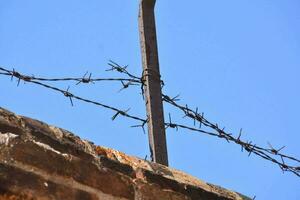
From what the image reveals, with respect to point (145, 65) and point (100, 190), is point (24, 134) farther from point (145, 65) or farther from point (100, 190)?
point (145, 65)

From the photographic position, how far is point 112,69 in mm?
3855

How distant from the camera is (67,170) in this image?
6.25 ft

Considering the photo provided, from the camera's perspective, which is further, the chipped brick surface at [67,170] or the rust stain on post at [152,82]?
the rust stain on post at [152,82]

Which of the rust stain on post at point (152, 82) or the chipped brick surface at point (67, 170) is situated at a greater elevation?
the rust stain on post at point (152, 82)

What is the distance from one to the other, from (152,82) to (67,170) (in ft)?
5.50

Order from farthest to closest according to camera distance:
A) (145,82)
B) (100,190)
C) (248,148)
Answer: (248,148) < (145,82) < (100,190)

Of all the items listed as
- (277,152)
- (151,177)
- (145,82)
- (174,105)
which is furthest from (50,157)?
(277,152)

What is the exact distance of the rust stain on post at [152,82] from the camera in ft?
10.7

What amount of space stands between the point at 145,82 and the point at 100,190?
1635 mm

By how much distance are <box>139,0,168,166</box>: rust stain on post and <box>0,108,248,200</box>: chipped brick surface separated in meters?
0.92

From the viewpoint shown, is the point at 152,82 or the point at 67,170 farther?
the point at 152,82

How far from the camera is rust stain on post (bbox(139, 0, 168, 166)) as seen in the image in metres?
3.26

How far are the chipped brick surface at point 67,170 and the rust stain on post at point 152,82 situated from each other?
0.92 meters

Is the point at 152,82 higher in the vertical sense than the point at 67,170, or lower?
higher
